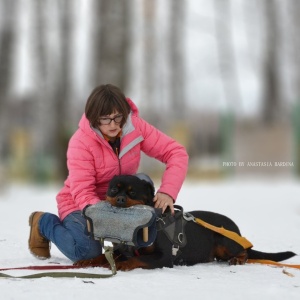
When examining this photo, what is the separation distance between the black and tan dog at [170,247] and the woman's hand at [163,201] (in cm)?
3

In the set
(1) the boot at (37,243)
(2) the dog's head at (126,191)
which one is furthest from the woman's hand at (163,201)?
(1) the boot at (37,243)

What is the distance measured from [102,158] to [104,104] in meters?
0.30

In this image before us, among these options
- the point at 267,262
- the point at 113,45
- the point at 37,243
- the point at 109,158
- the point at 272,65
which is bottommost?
the point at 267,262

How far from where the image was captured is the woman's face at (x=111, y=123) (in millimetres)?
3277

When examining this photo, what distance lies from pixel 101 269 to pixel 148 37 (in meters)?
14.9

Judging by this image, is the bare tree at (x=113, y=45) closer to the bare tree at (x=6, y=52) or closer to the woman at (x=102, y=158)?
the bare tree at (x=6, y=52)

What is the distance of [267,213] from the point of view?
604 cm

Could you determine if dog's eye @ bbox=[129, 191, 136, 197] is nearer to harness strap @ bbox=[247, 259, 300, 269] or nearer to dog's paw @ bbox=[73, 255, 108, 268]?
dog's paw @ bbox=[73, 255, 108, 268]

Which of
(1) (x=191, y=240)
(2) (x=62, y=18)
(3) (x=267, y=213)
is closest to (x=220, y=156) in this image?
(2) (x=62, y=18)

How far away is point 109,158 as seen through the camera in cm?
337

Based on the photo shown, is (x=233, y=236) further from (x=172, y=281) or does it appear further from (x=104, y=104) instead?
(x=104, y=104)

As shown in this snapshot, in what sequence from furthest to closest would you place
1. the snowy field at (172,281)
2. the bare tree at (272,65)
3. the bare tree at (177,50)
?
1. the bare tree at (177,50)
2. the bare tree at (272,65)
3. the snowy field at (172,281)

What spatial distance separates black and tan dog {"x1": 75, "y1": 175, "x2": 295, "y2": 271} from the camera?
309cm

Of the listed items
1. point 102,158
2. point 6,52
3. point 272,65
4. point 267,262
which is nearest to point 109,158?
point 102,158
